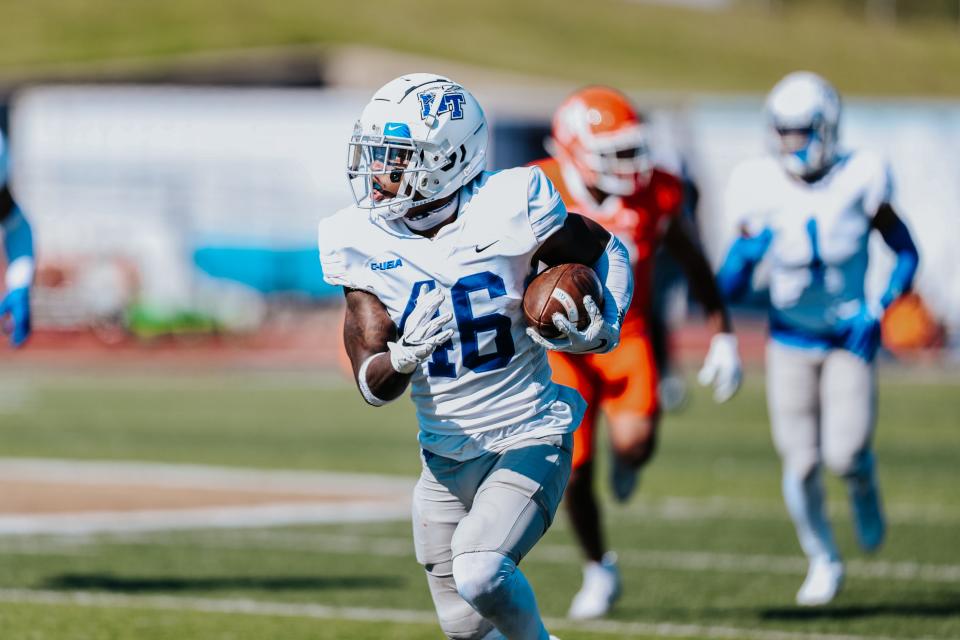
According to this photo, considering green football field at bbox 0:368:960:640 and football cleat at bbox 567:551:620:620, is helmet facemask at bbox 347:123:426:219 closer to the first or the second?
green football field at bbox 0:368:960:640

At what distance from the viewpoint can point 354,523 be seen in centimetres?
919

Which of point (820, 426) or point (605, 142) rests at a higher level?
point (605, 142)

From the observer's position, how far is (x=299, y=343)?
24484 mm

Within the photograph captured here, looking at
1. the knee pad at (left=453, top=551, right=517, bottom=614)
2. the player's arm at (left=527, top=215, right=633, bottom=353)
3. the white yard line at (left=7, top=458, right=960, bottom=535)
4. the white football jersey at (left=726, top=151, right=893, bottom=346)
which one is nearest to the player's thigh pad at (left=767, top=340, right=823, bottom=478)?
the white football jersey at (left=726, top=151, right=893, bottom=346)

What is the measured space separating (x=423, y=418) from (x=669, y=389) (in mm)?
10558

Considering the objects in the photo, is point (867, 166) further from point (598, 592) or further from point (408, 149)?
point (408, 149)

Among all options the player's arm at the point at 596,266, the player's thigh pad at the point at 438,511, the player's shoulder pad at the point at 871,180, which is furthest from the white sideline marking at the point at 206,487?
the player's arm at the point at 596,266

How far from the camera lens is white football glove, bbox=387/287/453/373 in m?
4.37

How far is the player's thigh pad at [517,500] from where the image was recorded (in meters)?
4.44

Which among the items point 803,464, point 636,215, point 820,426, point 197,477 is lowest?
point 197,477

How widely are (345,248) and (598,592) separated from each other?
2.51m

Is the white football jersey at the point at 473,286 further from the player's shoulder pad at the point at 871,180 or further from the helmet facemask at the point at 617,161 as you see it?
the player's shoulder pad at the point at 871,180

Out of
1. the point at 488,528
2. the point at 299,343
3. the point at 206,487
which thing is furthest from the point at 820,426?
the point at 299,343

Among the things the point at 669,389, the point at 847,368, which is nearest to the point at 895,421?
the point at 669,389
